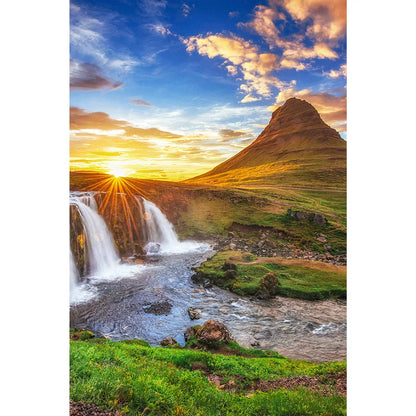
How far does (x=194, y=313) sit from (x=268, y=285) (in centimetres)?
187

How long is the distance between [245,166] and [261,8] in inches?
133

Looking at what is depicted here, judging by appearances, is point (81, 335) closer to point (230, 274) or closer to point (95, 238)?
point (95, 238)

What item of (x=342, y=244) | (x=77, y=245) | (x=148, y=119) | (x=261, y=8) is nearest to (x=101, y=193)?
(x=77, y=245)

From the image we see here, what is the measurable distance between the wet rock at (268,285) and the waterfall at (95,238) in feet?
13.9

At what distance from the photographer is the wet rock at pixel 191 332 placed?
16.8 feet

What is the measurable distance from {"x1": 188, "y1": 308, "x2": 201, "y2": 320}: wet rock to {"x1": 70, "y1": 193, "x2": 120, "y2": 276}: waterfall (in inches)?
109

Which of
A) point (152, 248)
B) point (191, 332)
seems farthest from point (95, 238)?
point (191, 332)

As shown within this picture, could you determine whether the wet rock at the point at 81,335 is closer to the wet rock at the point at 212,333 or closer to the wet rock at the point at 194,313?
the wet rock at the point at 194,313

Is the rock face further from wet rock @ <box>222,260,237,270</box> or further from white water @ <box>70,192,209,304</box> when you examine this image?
white water @ <box>70,192,209,304</box>

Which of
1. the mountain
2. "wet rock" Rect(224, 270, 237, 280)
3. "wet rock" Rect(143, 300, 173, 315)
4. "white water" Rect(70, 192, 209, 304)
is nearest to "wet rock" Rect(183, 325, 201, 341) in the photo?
"wet rock" Rect(143, 300, 173, 315)

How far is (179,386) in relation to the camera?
9.97 ft

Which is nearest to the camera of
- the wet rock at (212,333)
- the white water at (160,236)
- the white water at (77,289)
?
the wet rock at (212,333)

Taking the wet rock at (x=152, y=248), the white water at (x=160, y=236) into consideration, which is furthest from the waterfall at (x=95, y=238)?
the white water at (x=160, y=236)
